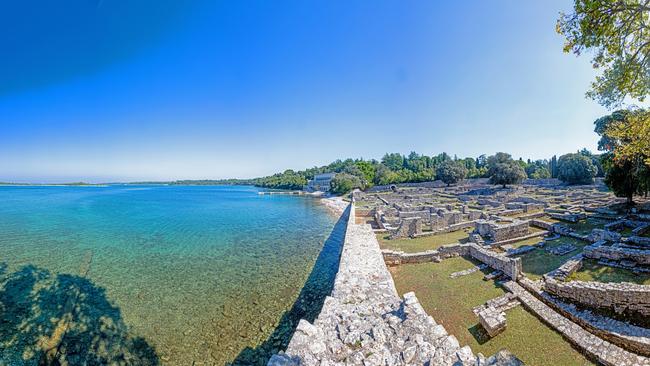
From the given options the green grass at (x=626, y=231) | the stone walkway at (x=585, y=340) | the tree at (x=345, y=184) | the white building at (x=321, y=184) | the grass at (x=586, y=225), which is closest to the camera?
the stone walkway at (x=585, y=340)

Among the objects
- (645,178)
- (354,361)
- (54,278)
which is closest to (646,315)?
(354,361)

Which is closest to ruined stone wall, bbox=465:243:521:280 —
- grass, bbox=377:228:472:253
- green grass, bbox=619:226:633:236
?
grass, bbox=377:228:472:253

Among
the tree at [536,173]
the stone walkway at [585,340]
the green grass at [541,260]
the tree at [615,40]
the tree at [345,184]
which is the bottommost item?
the stone walkway at [585,340]

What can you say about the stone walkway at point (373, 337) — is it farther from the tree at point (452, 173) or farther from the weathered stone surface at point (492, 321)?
the tree at point (452, 173)

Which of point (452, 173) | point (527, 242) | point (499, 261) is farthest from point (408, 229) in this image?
point (452, 173)

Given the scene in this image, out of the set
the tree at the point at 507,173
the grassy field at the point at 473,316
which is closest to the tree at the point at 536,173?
the tree at the point at 507,173

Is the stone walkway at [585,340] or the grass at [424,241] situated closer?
the stone walkway at [585,340]

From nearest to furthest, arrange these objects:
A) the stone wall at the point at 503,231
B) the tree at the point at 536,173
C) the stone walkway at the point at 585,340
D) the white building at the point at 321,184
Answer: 1. the stone walkway at the point at 585,340
2. the stone wall at the point at 503,231
3. the tree at the point at 536,173
4. the white building at the point at 321,184
